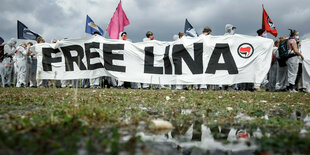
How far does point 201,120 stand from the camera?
8.75ft

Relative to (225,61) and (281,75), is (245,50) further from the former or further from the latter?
(281,75)

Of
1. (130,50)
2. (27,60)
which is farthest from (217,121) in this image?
(27,60)

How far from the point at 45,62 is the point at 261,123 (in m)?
11.6

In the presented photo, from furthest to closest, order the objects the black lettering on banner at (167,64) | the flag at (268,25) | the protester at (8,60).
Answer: the protester at (8,60), the flag at (268,25), the black lettering on banner at (167,64)

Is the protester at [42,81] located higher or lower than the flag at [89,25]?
lower

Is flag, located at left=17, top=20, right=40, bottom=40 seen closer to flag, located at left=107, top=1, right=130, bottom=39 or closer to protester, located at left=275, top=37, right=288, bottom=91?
flag, located at left=107, top=1, right=130, bottom=39

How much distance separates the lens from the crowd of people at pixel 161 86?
9055 millimetres

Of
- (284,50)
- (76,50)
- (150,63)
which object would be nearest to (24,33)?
(76,50)

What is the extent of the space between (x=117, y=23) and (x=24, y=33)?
7.14 m

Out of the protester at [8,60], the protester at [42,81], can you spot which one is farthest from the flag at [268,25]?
the protester at [8,60]

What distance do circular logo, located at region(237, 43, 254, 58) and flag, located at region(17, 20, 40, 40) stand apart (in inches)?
547

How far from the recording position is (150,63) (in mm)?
10242

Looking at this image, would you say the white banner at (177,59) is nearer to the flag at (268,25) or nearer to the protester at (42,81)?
the protester at (42,81)

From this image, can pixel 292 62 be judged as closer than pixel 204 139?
No
